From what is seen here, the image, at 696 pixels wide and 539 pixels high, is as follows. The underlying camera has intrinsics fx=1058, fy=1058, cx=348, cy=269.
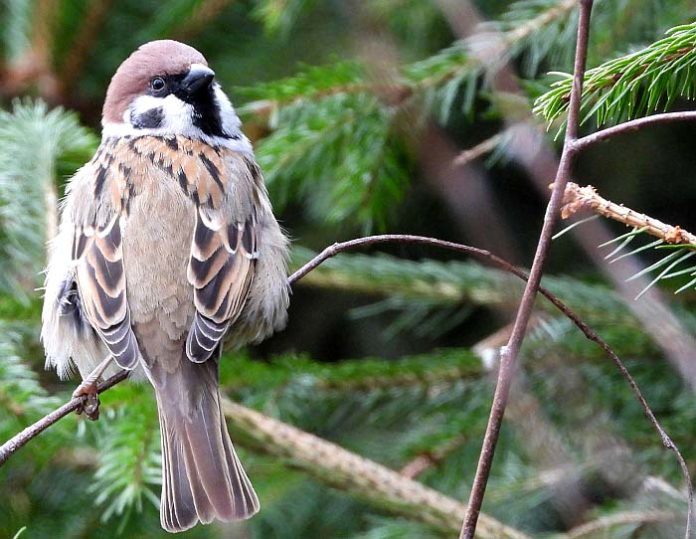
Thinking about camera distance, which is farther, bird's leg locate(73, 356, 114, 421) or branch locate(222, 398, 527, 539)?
branch locate(222, 398, 527, 539)

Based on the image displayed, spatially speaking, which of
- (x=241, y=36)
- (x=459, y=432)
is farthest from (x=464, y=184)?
(x=241, y=36)

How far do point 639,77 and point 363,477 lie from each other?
1.27 metres

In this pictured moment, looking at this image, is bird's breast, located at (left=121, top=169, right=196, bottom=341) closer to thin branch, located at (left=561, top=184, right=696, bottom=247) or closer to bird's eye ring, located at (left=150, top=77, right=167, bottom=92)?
bird's eye ring, located at (left=150, top=77, right=167, bottom=92)

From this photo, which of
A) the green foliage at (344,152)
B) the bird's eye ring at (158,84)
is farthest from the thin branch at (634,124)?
the bird's eye ring at (158,84)

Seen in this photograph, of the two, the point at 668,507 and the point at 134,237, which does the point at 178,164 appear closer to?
the point at 134,237

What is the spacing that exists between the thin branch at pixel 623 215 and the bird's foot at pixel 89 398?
4.07ft

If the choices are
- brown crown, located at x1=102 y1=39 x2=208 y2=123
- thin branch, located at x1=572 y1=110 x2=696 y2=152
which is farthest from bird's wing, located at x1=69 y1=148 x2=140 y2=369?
thin branch, located at x1=572 y1=110 x2=696 y2=152

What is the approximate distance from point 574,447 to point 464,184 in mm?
1003

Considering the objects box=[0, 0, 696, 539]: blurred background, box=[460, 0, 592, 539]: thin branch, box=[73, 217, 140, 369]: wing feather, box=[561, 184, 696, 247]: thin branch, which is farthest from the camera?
box=[0, 0, 696, 539]: blurred background

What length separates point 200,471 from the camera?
2.47m

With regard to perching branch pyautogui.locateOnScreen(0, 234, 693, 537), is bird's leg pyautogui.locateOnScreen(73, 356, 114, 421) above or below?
below

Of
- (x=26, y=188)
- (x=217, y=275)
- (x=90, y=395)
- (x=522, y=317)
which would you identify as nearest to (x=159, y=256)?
(x=217, y=275)

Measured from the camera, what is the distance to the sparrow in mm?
2531

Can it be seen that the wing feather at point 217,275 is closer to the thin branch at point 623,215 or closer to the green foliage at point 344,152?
the green foliage at point 344,152
